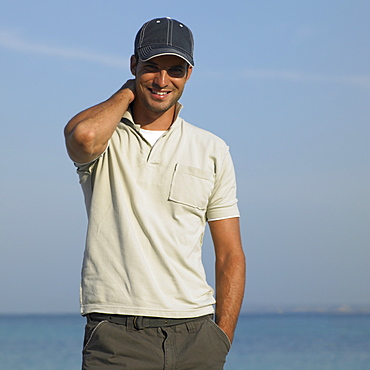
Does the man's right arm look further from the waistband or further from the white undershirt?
the waistband

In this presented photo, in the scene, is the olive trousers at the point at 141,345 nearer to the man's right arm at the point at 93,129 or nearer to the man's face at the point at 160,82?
the man's right arm at the point at 93,129

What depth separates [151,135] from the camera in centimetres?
292

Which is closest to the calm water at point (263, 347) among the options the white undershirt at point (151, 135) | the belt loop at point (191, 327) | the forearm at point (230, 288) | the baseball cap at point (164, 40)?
the forearm at point (230, 288)

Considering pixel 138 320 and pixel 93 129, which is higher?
pixel 93 129

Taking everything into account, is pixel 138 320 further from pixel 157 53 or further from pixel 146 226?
pixel 157 53

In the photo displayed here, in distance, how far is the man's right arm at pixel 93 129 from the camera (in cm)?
267

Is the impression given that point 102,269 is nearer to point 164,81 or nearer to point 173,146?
point 173,146

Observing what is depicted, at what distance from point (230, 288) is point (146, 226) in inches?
21.0

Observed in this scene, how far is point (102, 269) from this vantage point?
2734mm

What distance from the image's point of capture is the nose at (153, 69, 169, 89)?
2.83 metres

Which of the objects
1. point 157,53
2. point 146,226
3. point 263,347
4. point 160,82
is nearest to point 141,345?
point 146,226

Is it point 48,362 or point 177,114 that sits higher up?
point 177,114

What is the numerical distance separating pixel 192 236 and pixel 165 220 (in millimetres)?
Answer: 135

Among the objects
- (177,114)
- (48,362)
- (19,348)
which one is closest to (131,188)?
(177,114)
